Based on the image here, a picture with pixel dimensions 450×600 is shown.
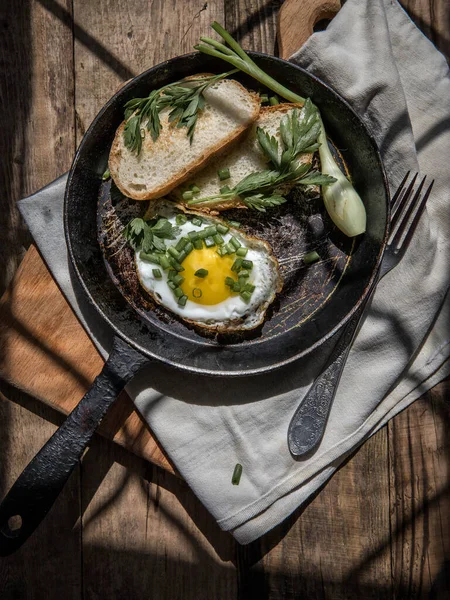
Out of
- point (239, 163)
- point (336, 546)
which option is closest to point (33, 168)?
point (239, 163)

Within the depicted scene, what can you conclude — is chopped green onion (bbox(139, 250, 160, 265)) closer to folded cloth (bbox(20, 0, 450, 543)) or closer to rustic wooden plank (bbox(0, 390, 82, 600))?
folded cloth (bbox(20, 0, 450, 543))

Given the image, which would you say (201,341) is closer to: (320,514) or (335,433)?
(335,433)

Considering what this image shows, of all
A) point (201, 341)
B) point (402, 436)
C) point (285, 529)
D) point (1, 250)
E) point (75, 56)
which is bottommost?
point (285, 529)

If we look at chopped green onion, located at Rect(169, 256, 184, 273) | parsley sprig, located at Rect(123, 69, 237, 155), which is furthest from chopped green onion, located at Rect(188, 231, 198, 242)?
parsley sprig, located at Rect(123, 69, 237, 155)

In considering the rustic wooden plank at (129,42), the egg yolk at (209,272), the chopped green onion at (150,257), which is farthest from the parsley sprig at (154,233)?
the rustic wooden plank at (129,42)

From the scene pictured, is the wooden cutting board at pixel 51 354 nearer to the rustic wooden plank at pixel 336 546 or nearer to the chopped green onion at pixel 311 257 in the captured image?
the rustic wooden plank at pixel 336 546

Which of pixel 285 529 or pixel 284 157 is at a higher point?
pixel 284 157

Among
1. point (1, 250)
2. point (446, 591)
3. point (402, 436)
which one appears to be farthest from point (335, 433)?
point (1, 250)
